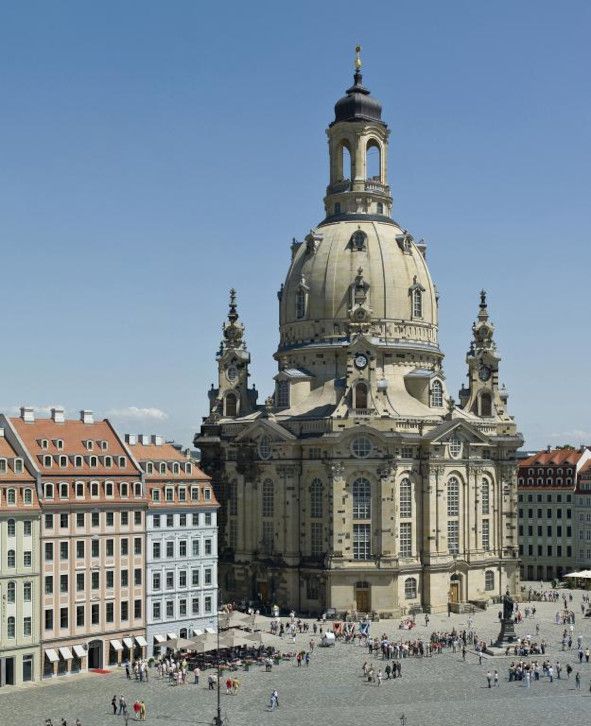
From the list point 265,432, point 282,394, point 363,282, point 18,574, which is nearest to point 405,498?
point 265,432

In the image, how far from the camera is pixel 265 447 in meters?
132

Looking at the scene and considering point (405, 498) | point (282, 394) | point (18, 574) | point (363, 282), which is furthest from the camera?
point (282, 394)

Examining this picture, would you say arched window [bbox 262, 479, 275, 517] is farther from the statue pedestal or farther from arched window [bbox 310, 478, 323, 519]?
the statue pedestal

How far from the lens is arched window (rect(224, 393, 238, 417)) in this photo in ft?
476

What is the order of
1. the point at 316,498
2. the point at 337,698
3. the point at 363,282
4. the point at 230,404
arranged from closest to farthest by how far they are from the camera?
the point at 337,698
the point at 316,498
the point at 363,282
the point at 230,404

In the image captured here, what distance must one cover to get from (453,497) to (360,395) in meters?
16.0

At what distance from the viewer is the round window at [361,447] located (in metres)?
124

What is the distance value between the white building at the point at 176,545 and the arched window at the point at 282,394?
2993 cm

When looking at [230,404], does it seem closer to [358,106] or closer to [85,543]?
[358,106]

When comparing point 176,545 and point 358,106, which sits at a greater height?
point 358,106

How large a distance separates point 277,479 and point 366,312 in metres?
20.2

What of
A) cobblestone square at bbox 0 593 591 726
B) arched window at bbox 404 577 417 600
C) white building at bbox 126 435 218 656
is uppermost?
white building at bbox 126 435 218 656

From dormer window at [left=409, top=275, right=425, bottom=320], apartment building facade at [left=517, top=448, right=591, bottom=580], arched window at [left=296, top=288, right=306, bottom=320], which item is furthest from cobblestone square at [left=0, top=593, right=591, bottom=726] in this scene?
apartment building facade at [left=517, top=448, right=591, bottom=580]

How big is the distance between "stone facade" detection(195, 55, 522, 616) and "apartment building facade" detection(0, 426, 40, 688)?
4196cm
